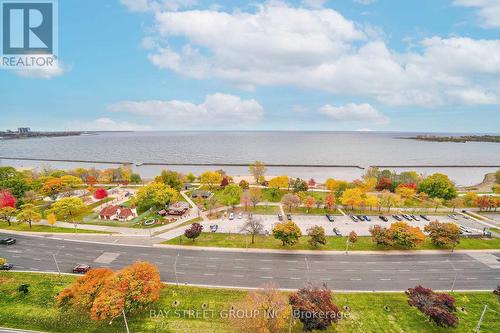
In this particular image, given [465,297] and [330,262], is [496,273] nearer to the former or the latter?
[465,297]

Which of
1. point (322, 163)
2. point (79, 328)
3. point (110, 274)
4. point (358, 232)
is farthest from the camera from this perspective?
point (322, 163)

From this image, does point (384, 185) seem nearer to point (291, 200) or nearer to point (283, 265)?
point (291, 200)

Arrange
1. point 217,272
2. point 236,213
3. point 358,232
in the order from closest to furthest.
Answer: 1. point 217,272
2. point 358,232
3. point 236,213

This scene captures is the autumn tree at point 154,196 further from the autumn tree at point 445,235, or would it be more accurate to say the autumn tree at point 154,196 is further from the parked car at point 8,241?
the autumn tree at point 445,235

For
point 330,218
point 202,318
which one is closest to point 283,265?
point 202,318

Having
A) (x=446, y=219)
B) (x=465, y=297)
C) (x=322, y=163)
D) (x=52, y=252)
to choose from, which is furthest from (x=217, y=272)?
(x=322, y=163)
